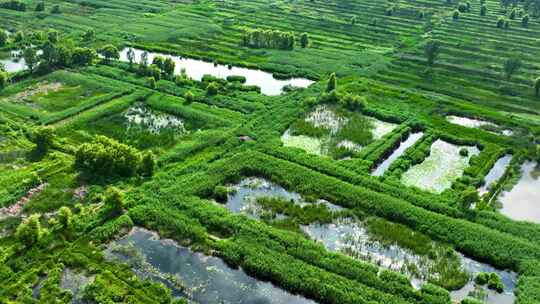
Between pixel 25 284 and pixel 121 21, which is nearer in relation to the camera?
pixel 25 284

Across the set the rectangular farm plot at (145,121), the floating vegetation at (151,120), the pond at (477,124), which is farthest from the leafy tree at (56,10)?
the pond at (477,124)

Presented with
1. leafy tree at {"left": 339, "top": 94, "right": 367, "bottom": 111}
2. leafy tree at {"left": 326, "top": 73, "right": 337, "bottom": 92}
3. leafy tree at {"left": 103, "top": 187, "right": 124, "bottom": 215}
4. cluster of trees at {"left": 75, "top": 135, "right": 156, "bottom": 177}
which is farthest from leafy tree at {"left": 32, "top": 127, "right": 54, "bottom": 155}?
leafy tree at {"left": 326, "top": 73, "right": 337, "bottom": 92}

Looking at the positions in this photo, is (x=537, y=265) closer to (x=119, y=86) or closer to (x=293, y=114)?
(x=293, y=114)

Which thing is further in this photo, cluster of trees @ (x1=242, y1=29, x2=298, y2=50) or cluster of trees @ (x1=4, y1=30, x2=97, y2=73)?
cluster of trees @ (x1=242, y1=29, x2=298, y2=50)

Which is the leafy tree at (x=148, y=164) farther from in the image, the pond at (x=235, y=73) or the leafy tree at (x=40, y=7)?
the leafy tree at (x=40, y=7)

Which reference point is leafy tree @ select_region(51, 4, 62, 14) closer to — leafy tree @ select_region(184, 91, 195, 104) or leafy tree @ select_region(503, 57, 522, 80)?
leafy tree @ select_region(184, 91, 195, 104)

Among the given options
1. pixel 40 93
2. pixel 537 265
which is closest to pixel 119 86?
pixel 40 93

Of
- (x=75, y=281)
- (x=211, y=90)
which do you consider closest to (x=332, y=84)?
(x=211, y=90)
